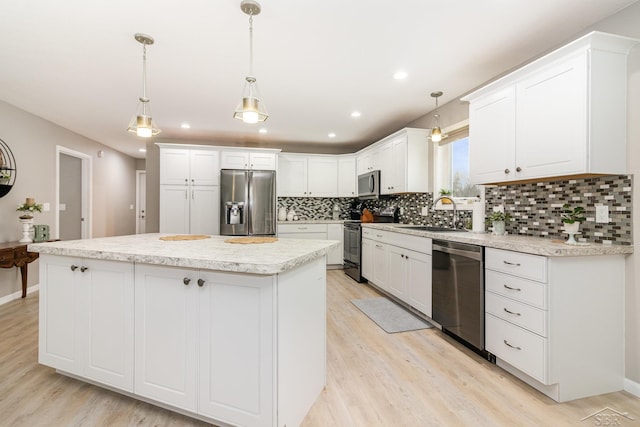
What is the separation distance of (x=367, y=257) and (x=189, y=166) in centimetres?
331

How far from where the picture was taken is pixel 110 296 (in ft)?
5.68

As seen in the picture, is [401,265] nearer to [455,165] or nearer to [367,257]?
[367,257]

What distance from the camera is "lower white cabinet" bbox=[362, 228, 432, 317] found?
296cm

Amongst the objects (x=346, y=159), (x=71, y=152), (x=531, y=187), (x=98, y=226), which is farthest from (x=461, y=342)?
(x=98, y=226)

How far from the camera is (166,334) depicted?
1.58m

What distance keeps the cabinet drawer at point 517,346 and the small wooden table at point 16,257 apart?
15.7ft

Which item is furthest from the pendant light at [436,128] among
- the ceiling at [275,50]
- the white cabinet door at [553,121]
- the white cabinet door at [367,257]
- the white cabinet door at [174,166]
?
the white cabinet door at [174,166]

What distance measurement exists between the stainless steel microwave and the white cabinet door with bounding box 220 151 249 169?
207 cm

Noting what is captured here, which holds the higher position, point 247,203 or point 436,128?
point 436,128

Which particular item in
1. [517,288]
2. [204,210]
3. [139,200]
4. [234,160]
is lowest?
[517,288]

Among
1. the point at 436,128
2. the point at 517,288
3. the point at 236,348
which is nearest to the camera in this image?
the point at 236,348

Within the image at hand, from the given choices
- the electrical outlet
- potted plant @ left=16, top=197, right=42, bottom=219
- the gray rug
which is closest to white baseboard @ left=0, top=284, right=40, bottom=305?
potted plant @ left=16, top=197, right=42, bottom=219

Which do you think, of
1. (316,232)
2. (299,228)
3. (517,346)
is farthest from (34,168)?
(517,346)

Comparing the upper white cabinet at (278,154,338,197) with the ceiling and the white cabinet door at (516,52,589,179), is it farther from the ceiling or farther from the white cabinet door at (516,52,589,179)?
the white cabinet door at (516,52,589,179)
